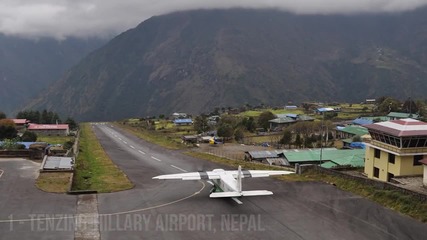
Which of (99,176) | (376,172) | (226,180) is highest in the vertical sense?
(226,180)

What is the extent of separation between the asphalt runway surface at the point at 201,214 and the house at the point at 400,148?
818 cm

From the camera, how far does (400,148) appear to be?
150 ft

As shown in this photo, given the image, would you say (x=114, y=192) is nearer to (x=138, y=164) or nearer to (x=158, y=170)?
(x=158, y=170)

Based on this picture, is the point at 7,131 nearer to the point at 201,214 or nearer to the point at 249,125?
the point at 249,125

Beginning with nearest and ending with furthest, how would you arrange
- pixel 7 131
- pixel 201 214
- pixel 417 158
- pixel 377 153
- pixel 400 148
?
1. pixel 201 214
2. pixel 400 148
3. pixel 417 158
4. pixel 377 153
5. pixel 7 131

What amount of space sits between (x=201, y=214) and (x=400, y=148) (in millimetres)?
23364

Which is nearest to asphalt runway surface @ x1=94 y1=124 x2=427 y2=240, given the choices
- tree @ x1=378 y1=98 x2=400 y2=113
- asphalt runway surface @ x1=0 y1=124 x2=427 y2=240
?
asphalt runway surface @ x1=0 y1=124 x2=427 y2=240

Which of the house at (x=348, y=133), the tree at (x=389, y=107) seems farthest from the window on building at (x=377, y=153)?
the tree at (x=389, y=107)

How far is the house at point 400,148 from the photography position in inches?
1793

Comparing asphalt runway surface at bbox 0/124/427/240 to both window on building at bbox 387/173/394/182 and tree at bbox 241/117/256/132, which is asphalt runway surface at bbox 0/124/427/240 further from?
tree at bbox 241/117/256/132

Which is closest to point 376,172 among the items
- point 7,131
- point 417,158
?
point 417,158

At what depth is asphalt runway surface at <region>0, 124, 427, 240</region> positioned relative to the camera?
Answer: 3028cm

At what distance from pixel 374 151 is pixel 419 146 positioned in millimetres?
5934

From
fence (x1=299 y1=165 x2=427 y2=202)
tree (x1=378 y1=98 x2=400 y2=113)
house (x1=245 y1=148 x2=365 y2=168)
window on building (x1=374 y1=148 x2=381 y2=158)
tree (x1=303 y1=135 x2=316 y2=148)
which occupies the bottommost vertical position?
tree (x1=303 y1=135 x2=316 y2=148)
